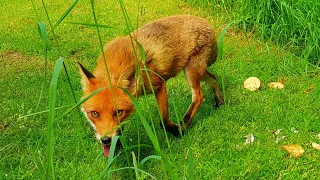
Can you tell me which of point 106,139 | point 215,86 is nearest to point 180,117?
point 106,139

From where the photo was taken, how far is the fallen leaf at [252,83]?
543 cm

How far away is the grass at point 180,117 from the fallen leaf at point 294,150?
0.15ft

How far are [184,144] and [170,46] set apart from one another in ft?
3.63

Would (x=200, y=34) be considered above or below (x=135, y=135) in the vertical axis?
above

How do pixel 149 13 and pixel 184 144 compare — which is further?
pixel 149 13

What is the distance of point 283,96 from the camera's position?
207 inches

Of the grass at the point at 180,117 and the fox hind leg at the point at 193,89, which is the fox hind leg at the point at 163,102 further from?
the fox hind leg at the point at 193,89

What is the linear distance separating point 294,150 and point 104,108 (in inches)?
72.2

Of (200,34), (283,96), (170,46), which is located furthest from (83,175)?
(283,96)

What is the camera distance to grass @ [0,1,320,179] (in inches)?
154

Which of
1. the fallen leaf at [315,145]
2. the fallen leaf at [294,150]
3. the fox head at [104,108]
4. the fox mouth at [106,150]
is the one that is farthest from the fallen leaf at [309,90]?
the fox mouth at [106,150]

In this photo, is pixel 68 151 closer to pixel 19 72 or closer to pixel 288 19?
pixel 19 72

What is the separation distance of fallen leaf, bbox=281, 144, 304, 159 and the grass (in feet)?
0.15

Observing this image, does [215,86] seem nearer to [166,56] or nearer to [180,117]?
[166,56]
